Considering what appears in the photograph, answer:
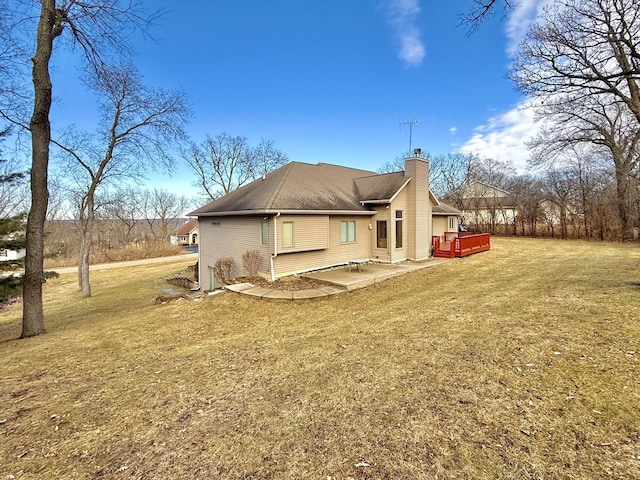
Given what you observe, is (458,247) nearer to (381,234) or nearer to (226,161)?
(381,234)

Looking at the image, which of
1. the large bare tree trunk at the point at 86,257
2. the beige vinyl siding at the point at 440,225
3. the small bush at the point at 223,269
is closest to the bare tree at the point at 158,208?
the large bare tree trunk at the point at 86,257

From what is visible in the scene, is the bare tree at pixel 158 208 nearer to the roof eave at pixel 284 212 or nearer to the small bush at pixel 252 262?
the roof eave at pixel 284 212

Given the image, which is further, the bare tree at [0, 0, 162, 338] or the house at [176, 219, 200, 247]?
the house at [176, 219, 200, 247]

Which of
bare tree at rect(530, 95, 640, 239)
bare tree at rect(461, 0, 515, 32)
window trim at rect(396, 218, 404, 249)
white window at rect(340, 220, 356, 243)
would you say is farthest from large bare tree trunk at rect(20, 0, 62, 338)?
bare tree at rect(530, 95, 640, 239)

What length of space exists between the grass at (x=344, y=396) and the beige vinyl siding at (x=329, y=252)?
4.31m

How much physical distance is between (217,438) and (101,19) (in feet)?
31.8

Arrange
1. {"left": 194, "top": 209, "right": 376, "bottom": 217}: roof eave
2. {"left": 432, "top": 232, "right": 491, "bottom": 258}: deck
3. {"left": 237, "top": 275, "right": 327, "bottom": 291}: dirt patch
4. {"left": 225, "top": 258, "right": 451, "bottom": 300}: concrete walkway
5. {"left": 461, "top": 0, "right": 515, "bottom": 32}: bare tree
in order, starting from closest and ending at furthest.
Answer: {"left": 461, "top": 0, "right": 515, "bottom": 32}: bare tree, {"left": 225, "top": 258, "right": 451, "bottom": 300}: concrete walkway, {"left": 237, "top": 275, "right": 327, "bottom": 291}: dirt patch, {"left": 194, "top": 209, "right": 376, "bottom": 217}: roof eave, {"left": 432, "top": 232, "right": 491, "bottom": 258}: deck

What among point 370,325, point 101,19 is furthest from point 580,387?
point 101,19

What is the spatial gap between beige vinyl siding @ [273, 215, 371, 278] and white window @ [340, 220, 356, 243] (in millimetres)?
131

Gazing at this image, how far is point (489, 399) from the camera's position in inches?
124

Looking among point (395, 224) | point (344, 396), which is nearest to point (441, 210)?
point (395, 224)

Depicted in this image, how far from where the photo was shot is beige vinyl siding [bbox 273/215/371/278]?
434 inches

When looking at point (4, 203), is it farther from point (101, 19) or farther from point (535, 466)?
point (535, 466)

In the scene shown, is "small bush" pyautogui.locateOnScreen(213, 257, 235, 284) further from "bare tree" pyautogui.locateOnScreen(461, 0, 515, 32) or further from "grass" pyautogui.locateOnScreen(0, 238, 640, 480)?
"bare tree" pyautogui.locateOnScreen(461, 0, 515, 32)
